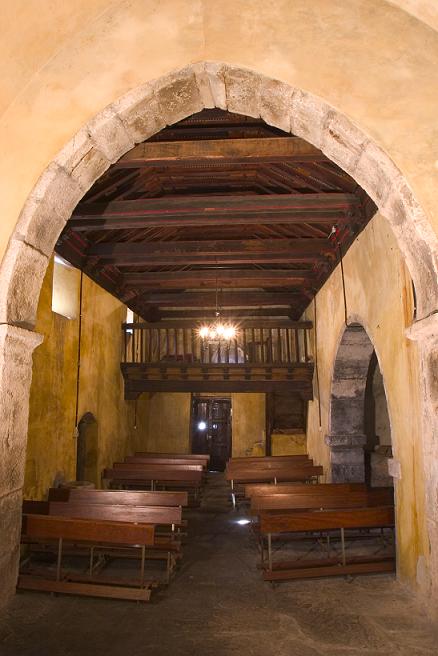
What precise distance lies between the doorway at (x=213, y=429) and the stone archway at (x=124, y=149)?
11.5m

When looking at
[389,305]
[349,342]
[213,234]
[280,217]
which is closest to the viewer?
[389,305]

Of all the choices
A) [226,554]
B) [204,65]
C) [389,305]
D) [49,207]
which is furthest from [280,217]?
[226,554]

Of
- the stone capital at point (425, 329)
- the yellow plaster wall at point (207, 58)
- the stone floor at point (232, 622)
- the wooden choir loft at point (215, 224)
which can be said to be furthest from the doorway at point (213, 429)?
the yellow plaster wall at point (207, 58)

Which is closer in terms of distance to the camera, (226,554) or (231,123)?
(231,123)

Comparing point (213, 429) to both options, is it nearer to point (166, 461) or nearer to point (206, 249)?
point (166, 461)

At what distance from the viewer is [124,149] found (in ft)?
13.1

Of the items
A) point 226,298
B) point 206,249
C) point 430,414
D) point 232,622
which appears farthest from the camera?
point 226,298

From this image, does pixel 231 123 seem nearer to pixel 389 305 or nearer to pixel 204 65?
pixel 204 65

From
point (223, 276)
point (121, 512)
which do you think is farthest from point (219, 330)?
point (121, 512)

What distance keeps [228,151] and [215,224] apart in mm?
2043

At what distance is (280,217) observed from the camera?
21.9 ft

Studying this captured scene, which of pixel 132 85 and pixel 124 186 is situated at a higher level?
pixel 124 186

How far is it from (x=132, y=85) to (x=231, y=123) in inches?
77.1

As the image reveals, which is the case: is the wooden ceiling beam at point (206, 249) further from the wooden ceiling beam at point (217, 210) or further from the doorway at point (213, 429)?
the doorway at point (213, 429)
